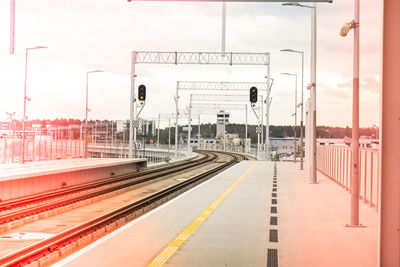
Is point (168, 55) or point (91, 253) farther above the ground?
point (168, 55)

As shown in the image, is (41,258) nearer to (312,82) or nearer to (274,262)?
(274,262)

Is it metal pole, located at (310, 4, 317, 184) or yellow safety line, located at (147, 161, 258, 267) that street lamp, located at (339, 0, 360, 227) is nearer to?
yellow safety line, located at (147, 161, 258, 267)

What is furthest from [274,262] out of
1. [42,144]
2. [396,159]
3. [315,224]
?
[42,144]

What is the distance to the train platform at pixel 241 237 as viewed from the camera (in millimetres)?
7996

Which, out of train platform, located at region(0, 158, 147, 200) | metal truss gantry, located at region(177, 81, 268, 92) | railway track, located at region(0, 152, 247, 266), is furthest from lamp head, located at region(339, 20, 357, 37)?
metal truss gantry, located at region(177, 81, 268, 92)

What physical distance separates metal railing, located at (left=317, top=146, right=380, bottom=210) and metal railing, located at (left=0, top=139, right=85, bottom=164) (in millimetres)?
17037

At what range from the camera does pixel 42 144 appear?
30.0 metres

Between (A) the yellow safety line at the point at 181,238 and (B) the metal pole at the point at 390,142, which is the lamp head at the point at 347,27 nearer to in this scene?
(B) the metal pole at the point at 390,142

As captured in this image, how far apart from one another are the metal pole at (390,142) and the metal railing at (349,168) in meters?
0.92

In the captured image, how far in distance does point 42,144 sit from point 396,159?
26659 millimetres

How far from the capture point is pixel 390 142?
654 centimetres

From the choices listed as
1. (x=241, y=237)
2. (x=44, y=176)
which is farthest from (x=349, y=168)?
(x=44, y=176)

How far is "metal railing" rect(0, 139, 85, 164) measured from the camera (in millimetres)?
25844

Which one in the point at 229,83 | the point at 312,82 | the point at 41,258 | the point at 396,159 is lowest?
the point at 41,258
